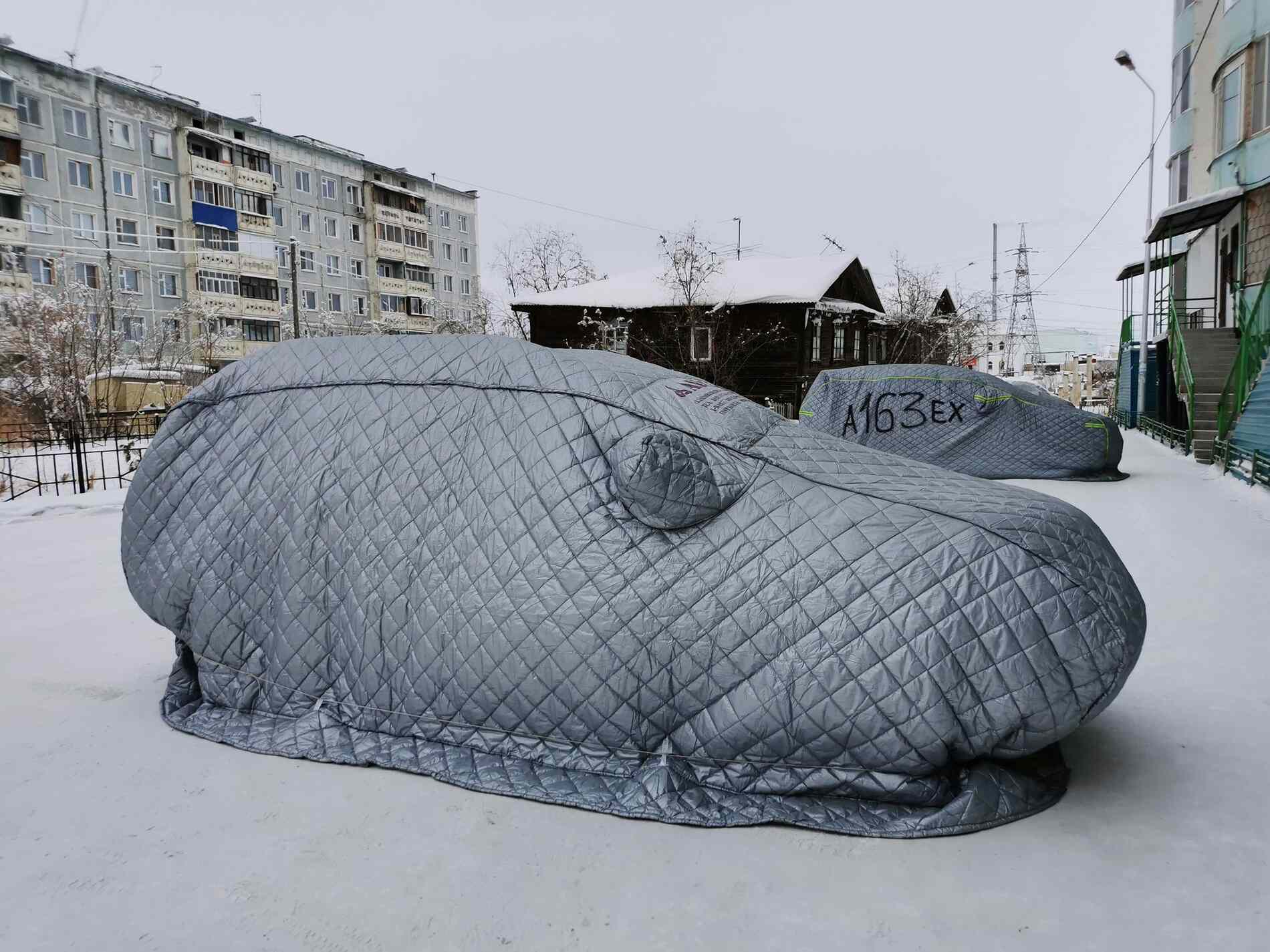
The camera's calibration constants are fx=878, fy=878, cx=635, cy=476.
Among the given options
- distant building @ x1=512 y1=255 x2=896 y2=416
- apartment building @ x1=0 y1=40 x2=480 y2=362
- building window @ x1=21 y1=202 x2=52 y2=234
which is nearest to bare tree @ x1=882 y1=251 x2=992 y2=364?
distant building @ x1=512 y1=255 x2=896 y2=416

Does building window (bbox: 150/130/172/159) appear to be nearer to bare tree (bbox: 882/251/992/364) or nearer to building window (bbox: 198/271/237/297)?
building window (bbox: 198/271/237/297)

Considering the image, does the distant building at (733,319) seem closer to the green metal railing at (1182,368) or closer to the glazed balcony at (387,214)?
the green metal railing at (1182,368)

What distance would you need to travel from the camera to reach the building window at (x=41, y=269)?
2027 centimetres

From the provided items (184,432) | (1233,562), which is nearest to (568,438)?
(184,432)

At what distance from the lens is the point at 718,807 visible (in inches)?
104

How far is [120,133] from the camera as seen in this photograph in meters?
29.8

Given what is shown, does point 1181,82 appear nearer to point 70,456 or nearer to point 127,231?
point 70,456

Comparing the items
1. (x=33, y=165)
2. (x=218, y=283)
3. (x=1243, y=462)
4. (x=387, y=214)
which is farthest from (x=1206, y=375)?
(x=387, y=214)

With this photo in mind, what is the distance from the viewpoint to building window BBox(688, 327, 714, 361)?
22547 mm

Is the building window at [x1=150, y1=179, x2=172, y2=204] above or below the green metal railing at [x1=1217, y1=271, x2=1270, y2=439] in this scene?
above

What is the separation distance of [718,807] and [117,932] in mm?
1614

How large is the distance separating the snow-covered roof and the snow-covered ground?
65.9 feet

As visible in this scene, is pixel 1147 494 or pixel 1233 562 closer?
pixel 1233 562

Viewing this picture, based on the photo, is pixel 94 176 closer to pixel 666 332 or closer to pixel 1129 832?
pixel 666 332
